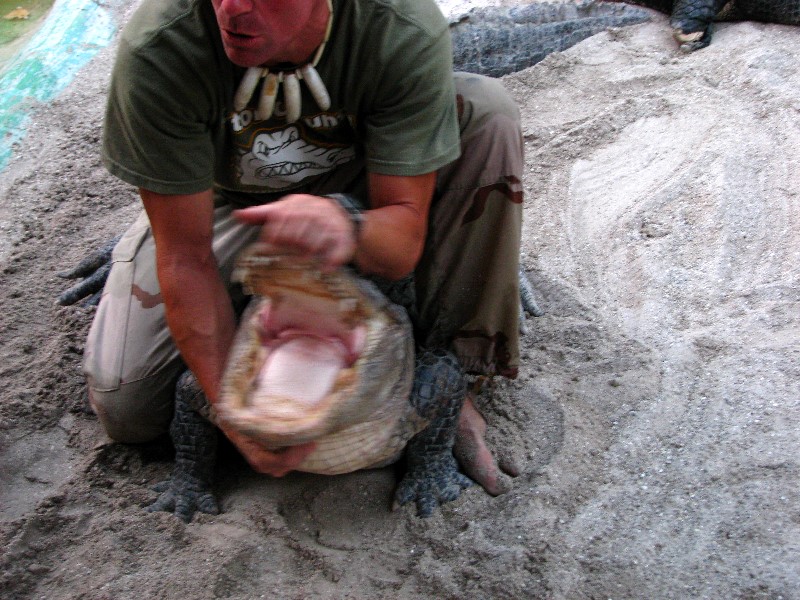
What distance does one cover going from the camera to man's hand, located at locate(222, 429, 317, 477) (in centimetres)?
171

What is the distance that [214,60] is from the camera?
1.79 m

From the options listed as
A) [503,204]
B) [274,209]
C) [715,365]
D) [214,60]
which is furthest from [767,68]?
[274,209]

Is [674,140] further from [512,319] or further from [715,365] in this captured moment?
[512,319]

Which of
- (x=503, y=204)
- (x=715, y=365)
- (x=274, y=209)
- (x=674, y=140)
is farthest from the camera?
(x=674, y=140)

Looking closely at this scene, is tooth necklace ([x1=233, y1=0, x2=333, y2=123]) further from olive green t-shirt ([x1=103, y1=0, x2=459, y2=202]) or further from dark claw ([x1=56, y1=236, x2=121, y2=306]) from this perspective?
dark claw ([x1=56, y1=236, x2=121, y2=306])

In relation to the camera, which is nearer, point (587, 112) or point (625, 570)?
point (625, 570)

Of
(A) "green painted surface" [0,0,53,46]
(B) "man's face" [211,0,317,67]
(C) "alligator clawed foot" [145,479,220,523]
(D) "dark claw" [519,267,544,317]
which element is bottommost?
(A) "green painted surface" [0,0,53,46]

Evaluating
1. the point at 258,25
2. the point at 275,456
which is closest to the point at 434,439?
the point at 275,456

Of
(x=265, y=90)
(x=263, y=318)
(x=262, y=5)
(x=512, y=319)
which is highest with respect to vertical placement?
(x=262, y=5)

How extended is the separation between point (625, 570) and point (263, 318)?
A: 1.01 metres

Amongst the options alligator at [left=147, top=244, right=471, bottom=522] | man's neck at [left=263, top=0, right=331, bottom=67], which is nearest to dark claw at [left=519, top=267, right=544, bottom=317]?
alligator at [left=147, top=244, right=471, bottom=522]

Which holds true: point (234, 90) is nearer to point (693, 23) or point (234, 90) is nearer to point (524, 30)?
point (524, 30)

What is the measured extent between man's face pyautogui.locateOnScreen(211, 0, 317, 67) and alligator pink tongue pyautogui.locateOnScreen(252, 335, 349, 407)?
0.57 m

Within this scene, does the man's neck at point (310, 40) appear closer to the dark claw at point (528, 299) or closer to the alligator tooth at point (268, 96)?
the alligator tooth at point (268, 96)
